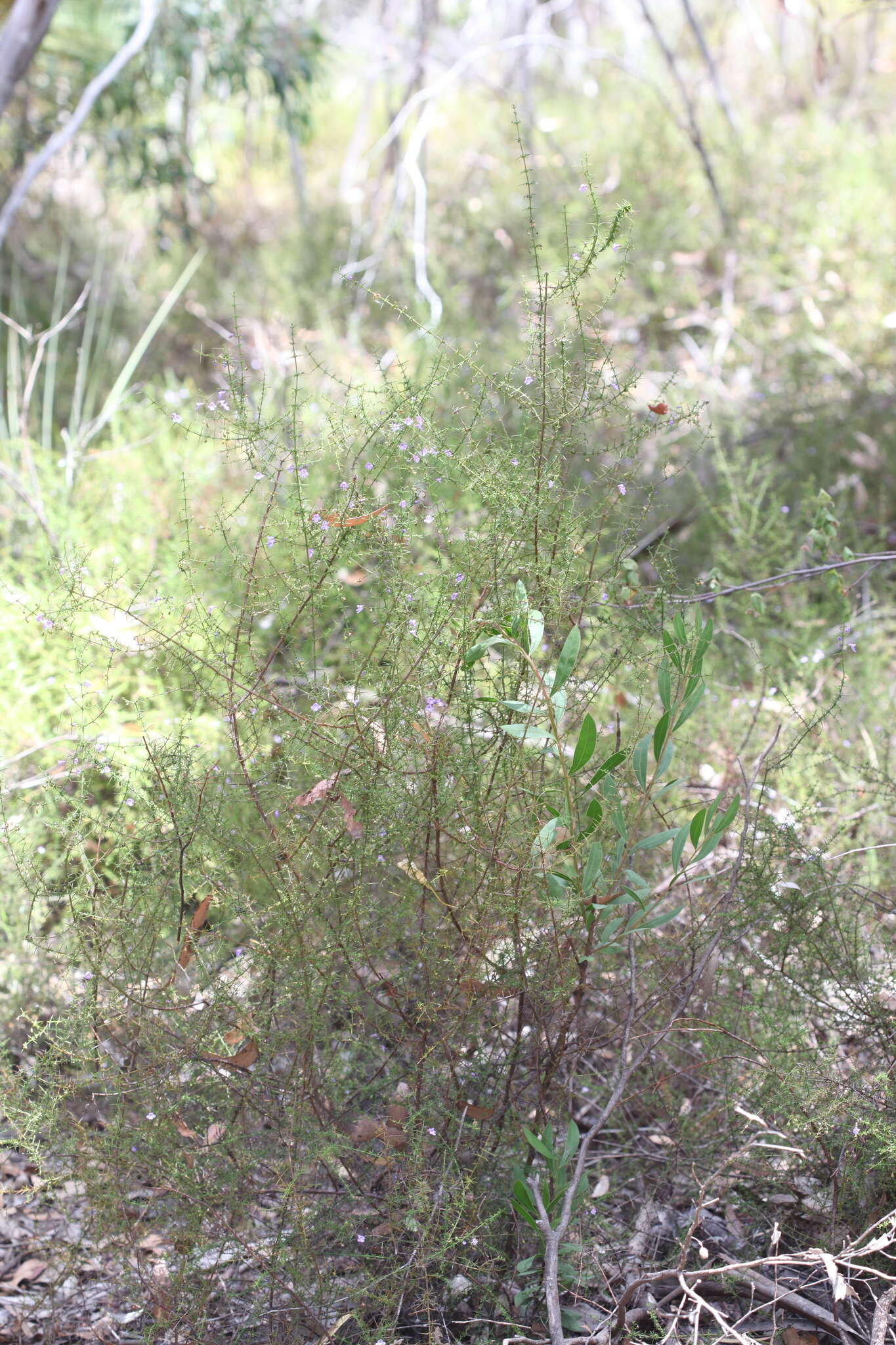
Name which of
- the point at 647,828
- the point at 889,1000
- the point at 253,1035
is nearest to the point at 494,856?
the point at 253,1035

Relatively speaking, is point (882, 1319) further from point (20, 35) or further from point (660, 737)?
point (20, 35)

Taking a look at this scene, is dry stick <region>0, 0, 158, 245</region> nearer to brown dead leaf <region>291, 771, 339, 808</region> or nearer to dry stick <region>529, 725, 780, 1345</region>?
brown dead leaf <region>291, 771, 339, 808</region>

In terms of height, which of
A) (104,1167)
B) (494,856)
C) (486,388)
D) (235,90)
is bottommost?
(104,1167)

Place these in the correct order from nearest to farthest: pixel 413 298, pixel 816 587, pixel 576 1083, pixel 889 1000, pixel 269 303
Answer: pixel 889 1000 → pixel 576 1083 → pixel 816 587 → pixel 413 298 → pixel 269 303

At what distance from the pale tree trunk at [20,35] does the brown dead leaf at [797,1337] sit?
378 centimetres

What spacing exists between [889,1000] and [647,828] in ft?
1.54

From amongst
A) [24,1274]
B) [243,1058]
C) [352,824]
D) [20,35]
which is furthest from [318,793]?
Answer: [20,35]

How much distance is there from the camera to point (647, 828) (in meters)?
2.01

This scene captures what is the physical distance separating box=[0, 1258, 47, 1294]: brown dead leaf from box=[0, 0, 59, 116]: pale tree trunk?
10.7 feet

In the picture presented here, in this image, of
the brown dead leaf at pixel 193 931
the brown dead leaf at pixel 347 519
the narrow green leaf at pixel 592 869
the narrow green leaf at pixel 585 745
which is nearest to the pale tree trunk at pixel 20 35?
the brown dead leaf at pixel 347 519

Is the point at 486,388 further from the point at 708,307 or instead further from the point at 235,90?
the point at 235,90

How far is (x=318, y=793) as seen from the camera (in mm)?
1486

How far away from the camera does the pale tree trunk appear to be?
351 cm

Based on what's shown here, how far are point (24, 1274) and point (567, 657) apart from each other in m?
1.48
